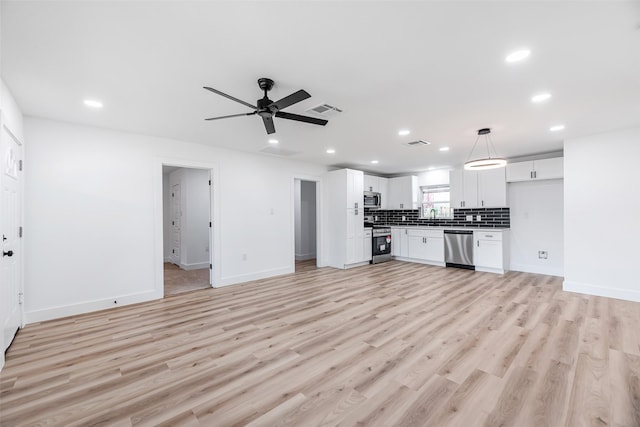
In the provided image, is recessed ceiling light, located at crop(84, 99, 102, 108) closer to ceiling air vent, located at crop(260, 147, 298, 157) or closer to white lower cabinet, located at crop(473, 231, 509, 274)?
ceiling air vent, located at crop(260, 147, 298, 157)

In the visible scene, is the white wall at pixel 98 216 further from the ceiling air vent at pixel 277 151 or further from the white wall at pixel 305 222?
the white wall at pixel 305 222

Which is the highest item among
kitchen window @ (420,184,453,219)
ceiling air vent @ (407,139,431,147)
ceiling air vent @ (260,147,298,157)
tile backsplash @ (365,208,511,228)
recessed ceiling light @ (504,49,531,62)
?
recessed ceiling light @ (504,49,531,62)

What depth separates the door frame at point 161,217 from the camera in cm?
432

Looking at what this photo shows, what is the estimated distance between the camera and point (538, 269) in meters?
5.87

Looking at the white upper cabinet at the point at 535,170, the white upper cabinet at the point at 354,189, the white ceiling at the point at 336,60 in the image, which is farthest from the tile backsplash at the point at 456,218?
the white ceiling at the point at 336,60

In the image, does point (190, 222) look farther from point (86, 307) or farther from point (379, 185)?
point (379, 185)

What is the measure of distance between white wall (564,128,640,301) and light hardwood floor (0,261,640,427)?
40 cm

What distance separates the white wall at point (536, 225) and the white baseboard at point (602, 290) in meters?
1.25

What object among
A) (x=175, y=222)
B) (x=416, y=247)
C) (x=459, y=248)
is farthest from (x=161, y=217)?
(x=459, y=248)

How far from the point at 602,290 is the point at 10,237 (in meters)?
7.63

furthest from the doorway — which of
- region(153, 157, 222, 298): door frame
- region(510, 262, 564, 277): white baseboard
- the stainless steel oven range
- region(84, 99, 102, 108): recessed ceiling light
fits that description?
region(84, 99, 102, 108): recessed ceiling light

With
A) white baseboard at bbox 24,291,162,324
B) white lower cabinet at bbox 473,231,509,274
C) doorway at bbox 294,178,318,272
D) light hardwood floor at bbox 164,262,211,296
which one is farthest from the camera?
doorway at bbox 294,178,318,272

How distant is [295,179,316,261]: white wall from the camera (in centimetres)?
814

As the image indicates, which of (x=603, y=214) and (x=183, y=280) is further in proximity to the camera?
(x=183, y=280)
